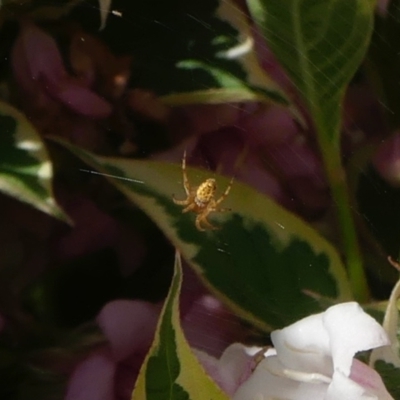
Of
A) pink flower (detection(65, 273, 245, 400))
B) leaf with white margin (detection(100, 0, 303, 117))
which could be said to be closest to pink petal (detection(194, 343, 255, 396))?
pink flower (detection(65, 273, 245, 400))

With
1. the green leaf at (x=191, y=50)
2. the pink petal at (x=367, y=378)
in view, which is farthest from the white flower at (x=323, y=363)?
the green leaf at (x=191, y=50)

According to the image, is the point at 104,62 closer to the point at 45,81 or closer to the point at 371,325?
the point at 45,81

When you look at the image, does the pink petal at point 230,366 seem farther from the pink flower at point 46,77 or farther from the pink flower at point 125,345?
the pink flower at point 46,77

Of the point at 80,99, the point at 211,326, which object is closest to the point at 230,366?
the point at 211,326

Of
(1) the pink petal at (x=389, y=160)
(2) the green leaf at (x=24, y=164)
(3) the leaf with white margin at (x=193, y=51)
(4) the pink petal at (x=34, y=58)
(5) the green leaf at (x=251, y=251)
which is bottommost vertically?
(5) the green leaf at (x=251, y=251)

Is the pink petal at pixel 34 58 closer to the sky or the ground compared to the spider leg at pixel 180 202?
closer to the sky
